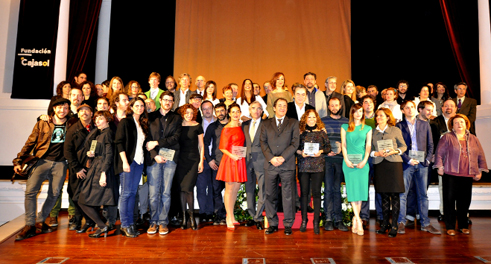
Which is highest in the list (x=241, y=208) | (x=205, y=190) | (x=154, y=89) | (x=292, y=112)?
(x=154, y=89)

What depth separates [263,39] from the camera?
326 inches

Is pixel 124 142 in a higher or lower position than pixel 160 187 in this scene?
higher

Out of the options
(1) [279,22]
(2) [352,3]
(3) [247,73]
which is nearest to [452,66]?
(2) [352,3]

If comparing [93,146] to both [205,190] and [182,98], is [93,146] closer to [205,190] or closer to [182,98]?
[205,190]

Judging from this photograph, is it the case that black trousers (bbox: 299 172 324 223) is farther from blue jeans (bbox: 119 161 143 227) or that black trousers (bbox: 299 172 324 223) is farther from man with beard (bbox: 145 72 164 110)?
man with beard (bbox: 145 72 164 110)

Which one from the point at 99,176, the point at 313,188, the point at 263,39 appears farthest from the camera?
the point at 263,39

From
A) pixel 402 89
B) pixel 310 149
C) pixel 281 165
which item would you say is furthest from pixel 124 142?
pixel 402 89

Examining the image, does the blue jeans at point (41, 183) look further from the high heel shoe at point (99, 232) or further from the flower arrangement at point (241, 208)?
the flower arrangement at point (241, 208)

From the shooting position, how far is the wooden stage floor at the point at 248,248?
327 centimetres

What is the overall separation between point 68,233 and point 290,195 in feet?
8.77

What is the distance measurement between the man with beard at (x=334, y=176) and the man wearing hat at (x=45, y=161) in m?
3.22

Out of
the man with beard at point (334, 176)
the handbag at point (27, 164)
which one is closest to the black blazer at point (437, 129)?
the man with beard at point (334, 176)

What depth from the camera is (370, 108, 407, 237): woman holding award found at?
4133 millimetres

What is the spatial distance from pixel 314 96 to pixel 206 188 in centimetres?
204
